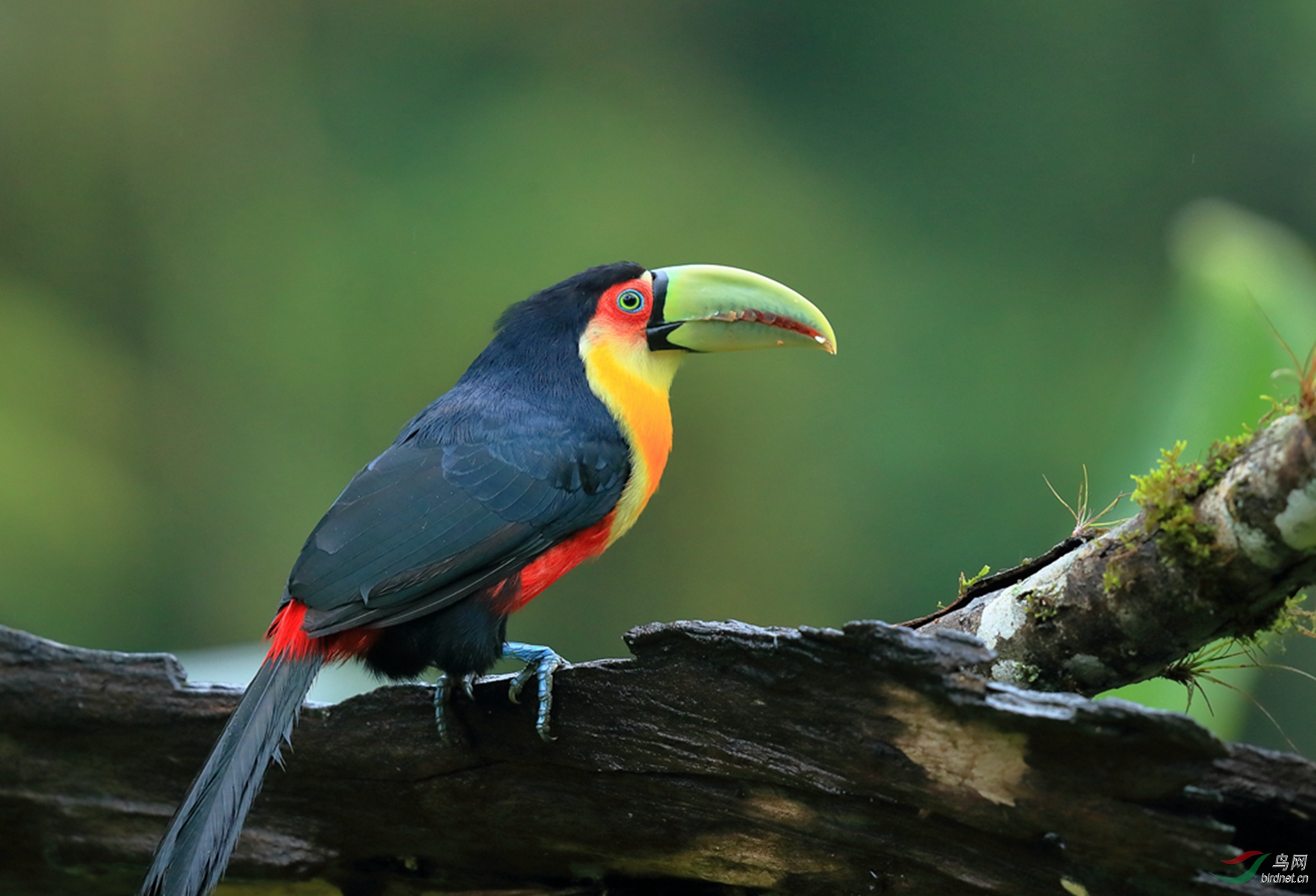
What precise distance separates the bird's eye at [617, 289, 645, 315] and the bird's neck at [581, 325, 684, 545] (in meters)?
0.07

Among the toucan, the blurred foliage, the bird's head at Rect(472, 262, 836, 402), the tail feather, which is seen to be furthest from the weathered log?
the blurred foliage

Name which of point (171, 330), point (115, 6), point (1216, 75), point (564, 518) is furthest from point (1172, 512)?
point (115, 6)

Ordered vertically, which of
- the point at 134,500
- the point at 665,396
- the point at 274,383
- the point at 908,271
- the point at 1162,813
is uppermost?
the point at 908,271

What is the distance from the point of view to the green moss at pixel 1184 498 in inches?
62.3

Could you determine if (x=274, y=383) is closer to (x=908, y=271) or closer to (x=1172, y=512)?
(x=908, y=271)

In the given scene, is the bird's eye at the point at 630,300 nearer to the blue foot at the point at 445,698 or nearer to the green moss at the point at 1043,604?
the blue foot at the point at 445,698

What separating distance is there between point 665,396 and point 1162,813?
1644 mm

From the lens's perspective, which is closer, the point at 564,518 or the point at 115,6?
the point at 564,518

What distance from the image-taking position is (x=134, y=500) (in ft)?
18.4

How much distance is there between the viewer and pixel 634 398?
2.72 m

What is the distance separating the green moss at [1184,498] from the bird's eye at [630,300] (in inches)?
55.3

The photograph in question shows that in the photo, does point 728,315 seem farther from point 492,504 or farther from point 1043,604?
point 1043,604

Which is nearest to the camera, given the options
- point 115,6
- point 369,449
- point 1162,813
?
point 1162,813

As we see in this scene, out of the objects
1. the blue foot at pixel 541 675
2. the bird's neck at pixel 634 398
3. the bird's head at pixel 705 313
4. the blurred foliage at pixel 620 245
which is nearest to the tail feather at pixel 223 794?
the blue foot at pixel 541 675
